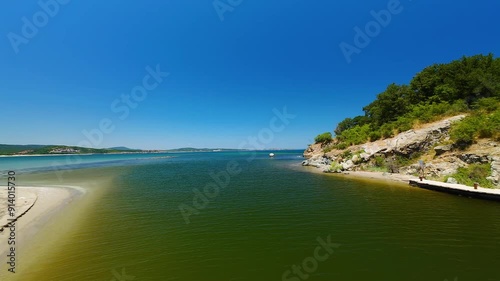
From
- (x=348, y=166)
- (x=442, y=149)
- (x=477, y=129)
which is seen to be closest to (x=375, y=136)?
(x=348, y=166)

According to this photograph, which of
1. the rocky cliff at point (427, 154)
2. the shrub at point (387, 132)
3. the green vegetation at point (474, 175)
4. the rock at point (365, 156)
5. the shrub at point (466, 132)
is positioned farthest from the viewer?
the shrub at point (387, 132)

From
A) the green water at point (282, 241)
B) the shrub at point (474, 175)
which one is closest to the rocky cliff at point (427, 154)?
the shrub at point (474, 175)

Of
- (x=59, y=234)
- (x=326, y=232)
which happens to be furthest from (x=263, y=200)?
(x=59, y=234)

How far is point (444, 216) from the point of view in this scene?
17.7 metres

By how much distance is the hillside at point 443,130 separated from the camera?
29.5 meters

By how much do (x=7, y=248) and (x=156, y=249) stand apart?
863cm

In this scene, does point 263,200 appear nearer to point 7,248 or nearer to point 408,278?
point 408,278

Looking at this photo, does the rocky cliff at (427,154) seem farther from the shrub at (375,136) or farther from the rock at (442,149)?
the shrub at (375,136)

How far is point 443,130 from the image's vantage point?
3788cm

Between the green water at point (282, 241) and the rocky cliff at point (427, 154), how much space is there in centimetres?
1012

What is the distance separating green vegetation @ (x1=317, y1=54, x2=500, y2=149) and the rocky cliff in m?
2.43

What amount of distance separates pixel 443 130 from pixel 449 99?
17744mm

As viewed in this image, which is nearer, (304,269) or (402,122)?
(304,269)

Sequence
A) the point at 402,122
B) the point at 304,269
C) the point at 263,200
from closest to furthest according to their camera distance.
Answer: the point at 304,269 → the point at 263,200 → the point at 402,122
